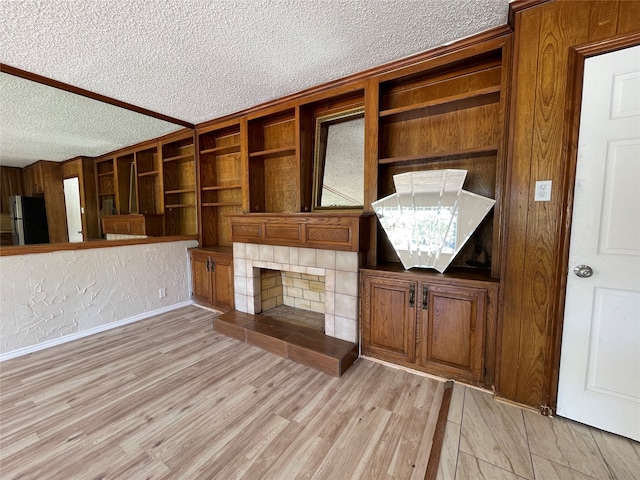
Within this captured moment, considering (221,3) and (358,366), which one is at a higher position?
(221,3)

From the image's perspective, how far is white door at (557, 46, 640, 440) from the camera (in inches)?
53.5

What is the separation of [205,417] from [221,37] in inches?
94.7

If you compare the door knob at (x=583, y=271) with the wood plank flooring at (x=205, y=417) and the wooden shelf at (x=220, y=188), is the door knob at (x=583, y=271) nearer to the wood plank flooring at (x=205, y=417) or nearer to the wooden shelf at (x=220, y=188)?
the wood plank flooring at (x=205, y=417)

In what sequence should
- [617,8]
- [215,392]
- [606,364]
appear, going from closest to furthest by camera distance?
[617,8]
[606,364]
[215,392]

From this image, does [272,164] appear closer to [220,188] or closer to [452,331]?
[220,188]

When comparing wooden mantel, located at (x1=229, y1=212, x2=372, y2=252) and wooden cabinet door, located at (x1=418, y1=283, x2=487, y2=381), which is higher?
wooden mantel, located at (x1=229, y1=212, x2=372, y2=252)

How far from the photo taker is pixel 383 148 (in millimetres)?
2385

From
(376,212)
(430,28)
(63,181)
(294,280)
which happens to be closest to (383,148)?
(376,212)

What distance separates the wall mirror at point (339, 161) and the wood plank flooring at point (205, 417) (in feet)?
4.96

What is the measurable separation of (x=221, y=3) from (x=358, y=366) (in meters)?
2.58

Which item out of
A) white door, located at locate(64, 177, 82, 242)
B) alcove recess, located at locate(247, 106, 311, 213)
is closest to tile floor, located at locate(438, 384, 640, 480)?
alcove recess, located at locate(247, 106, 311, 213)

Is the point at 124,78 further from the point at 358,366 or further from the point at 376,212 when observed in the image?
the point at 358,366

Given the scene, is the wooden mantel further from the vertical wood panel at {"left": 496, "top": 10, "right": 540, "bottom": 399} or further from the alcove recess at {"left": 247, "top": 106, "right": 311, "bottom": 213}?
the vertical wood panel at {"left": 496, "top": 10, "right": 540, "bottom": 399}

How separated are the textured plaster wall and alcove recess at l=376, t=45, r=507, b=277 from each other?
2.69 m
